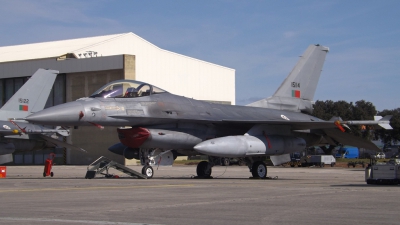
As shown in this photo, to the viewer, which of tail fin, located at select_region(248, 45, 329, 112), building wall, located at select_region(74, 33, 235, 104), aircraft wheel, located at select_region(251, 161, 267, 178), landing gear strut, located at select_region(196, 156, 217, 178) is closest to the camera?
aircraft wheel, located at select_region(251, 161, 267, 178)

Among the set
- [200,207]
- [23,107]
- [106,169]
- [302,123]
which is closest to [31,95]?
[23,107]

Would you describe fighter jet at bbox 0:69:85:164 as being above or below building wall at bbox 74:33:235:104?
below

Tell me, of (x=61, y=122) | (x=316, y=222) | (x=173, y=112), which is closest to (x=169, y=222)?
(x=316, y=222)

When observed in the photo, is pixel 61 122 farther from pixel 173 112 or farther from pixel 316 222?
pixel 316 222

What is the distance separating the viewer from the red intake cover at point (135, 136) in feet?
59.9

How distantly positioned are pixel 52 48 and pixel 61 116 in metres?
42.0

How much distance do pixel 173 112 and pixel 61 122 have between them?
3.98 meters

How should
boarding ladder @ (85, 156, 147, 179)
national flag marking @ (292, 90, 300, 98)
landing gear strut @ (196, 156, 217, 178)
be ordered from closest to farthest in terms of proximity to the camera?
1. boarding ladder @ (85, 156, 147, 179)
2. landing gear strut @ (196, 156, 217, 178)
3. national flag marking @ (292, 90, 300, 98)

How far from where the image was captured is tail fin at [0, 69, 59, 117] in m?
26.4

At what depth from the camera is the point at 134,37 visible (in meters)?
55.1

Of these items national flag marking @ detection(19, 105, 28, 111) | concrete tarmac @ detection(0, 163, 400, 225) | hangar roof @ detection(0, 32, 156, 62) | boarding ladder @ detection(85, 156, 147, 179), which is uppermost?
hangar roof @ detection(0, 32, 156, 62)

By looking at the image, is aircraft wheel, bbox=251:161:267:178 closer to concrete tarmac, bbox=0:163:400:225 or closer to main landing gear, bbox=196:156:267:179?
main landing gear, bbox=196:156:267:179

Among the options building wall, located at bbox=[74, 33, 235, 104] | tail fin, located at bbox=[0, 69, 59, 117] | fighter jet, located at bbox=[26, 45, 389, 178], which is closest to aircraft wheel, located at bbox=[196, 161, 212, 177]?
fighter jet, located at bbox=[26, 45, 389, 178]

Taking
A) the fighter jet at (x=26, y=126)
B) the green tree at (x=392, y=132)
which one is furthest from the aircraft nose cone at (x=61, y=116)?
the green tree at (x=392, y=132)
